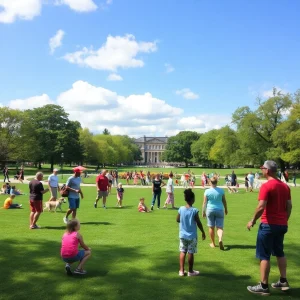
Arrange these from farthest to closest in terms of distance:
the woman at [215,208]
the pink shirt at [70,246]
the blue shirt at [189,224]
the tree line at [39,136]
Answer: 1. the tree line at [39,136]
2. the woman at [215,208]
3. the blue shirt at [189,224]
4. the pink shirt at [70,246]

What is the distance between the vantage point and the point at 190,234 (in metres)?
6.21

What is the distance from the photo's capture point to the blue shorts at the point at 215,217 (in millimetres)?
8234

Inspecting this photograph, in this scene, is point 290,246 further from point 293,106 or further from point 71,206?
point 293,106

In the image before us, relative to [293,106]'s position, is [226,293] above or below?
below

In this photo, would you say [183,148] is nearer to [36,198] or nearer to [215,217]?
[36,198]

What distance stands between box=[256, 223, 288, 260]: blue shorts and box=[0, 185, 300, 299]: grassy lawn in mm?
672

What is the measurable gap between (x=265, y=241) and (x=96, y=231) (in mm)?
6134

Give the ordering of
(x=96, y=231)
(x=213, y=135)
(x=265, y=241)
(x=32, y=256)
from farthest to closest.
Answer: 1. (x=213, y=135)
2. (x=96, y=231)
3. (x=32, y=256)
4. (x=265, y=241)

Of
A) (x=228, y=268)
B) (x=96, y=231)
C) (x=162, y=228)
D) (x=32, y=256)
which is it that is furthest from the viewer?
(x=162, y=228)

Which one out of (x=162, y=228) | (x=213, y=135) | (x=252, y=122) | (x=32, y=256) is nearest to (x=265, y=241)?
(x=32, y=256)

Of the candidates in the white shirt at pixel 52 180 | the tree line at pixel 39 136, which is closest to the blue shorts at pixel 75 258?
the white shirt at pixel 52 180

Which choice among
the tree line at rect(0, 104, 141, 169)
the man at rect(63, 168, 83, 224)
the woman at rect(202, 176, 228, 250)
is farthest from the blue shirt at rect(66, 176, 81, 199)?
the tree line at rect(0, 104, 141, 169)

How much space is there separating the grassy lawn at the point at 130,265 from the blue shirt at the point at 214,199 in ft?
3.38

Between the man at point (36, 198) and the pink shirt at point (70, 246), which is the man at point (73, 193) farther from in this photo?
the pink shirt at point (70, 246)
